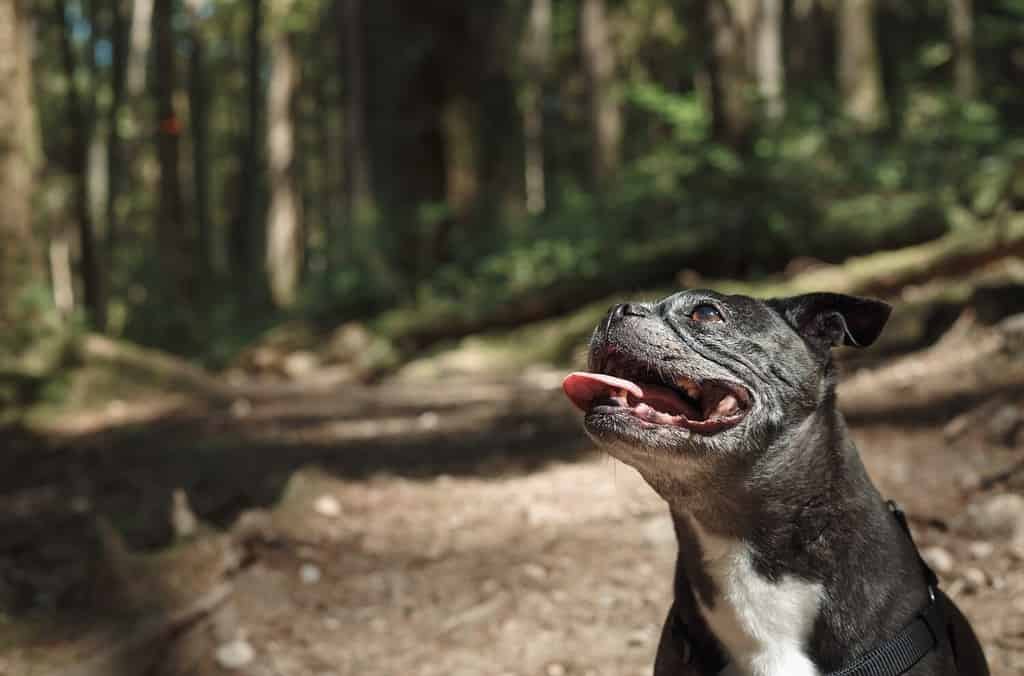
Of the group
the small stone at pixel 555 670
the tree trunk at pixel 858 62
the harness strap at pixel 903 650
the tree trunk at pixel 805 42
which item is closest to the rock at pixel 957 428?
the small stone at pixel 555 670

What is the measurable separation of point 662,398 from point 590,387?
267 millimetres

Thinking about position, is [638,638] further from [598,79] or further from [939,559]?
[598,79]

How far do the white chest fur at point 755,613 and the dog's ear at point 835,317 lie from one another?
699 mm

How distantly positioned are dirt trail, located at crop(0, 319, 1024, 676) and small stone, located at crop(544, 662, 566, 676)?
13 millimetres

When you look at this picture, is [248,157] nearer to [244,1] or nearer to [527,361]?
[244,1]

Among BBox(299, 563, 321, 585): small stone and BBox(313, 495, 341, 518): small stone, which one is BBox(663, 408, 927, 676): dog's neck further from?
BBox(313, 495, 341, 518): small stone

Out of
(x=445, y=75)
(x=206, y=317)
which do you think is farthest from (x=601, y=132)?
(x=206, y=317)

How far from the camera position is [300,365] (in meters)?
15.2

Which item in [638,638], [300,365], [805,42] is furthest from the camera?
[805,42]

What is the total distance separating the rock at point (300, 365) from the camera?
14.9 m

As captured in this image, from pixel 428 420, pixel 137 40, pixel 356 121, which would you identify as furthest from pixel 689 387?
pixel 137 40

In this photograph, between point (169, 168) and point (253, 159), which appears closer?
point (169, 168)

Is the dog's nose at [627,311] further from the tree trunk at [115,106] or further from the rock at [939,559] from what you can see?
the tree trunk at [115,106]

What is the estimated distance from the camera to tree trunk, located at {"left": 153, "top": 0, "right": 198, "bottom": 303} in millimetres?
22375
